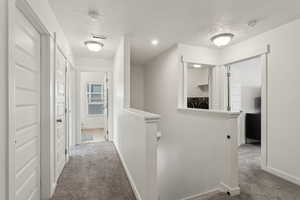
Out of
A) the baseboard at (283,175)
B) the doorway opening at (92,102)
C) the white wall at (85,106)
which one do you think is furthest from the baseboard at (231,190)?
the white wall at (85,106)

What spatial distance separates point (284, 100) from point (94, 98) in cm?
637

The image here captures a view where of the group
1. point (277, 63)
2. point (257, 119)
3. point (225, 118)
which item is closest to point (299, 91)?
point (277, 63)

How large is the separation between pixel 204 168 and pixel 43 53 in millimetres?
2837

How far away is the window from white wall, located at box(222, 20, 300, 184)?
595 centimetres

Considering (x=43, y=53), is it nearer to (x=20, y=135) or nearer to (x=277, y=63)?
(x=20, y=135)

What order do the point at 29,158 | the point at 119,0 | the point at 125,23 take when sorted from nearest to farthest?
the point at 29,158
the point at 119,0
the point at 125,23

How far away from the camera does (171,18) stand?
238 centimetres

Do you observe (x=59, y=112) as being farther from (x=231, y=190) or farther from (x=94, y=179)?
(x=231, y=190)

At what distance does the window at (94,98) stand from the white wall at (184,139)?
9.88 ft

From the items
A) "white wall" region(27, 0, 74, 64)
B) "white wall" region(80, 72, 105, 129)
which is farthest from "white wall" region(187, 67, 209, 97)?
"white wall" region(27, 0, 74, 64)

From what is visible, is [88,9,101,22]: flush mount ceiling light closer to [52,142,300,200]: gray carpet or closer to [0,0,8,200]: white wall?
[0,0,8,200]: white wall

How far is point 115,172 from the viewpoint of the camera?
2.74 meters

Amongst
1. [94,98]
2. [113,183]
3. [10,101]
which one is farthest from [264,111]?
[94,98]

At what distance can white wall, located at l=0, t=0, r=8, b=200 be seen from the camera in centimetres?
100
